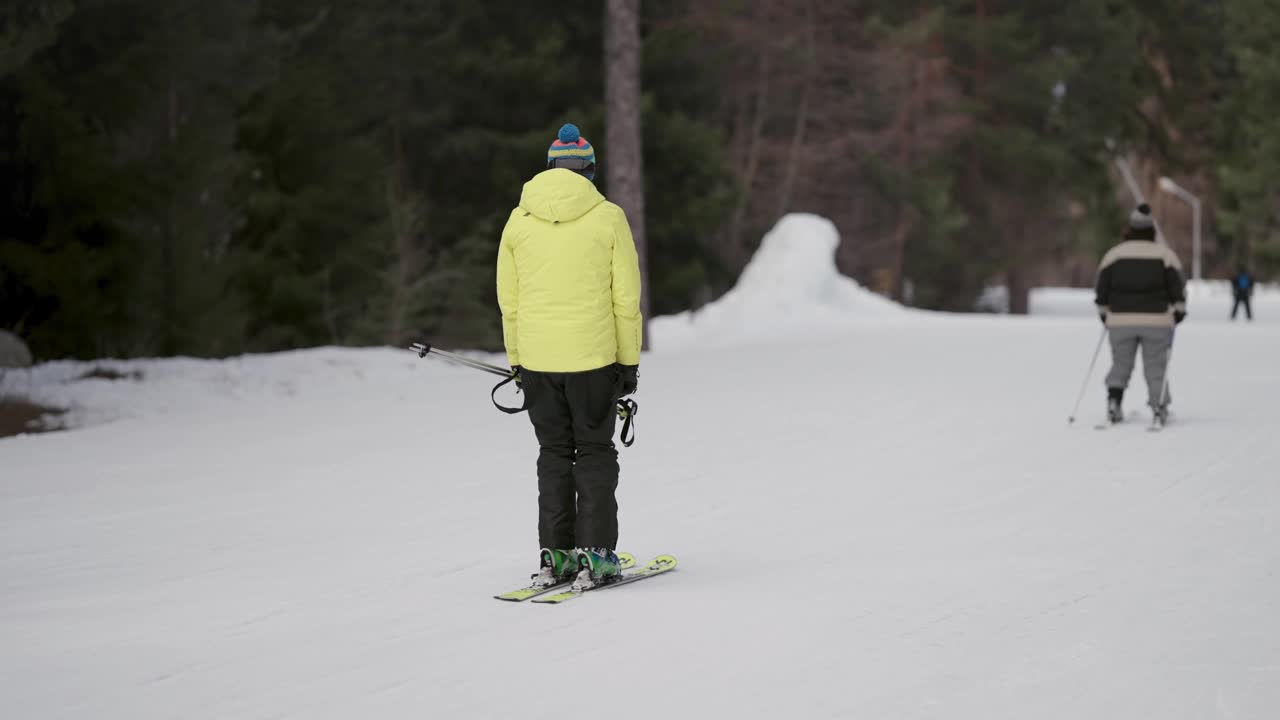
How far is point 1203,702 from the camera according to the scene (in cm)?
494

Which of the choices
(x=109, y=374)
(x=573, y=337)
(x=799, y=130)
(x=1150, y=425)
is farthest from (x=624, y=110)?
(x=799, y=130)

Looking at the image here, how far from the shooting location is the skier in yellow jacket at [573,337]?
21.7 ft

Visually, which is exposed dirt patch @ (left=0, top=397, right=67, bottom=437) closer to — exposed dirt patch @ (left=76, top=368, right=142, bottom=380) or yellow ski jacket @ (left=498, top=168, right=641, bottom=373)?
exposed dirt patch @ (left=76, top=368, right=142, bottom=380)

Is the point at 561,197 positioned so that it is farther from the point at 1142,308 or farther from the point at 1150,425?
the point at 1150,425

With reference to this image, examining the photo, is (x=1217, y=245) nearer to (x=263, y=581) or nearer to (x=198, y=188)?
(x=198, y=188)

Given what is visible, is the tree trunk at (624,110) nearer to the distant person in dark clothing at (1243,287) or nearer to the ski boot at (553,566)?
the ski boot at (553,566)

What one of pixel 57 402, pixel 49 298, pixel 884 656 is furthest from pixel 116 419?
pixel 884 656

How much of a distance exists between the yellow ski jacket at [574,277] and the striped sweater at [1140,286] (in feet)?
22.1

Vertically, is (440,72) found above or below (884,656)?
above

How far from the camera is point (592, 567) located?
6.69 meters

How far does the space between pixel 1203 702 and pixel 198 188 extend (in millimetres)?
16199

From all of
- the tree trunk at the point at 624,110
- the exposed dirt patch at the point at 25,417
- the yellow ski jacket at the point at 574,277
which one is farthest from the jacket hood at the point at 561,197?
the tree trunk at the point at 624,110

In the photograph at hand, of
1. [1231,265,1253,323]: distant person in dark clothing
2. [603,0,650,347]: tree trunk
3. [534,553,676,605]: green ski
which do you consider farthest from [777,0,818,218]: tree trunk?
[534,553,676,605]: green ski

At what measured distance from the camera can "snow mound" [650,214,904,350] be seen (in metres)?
26.2
